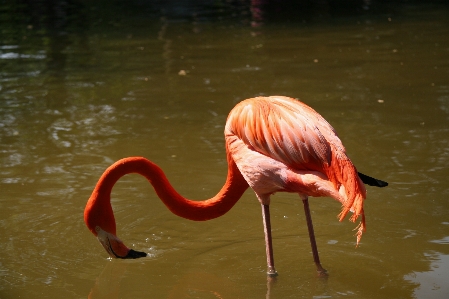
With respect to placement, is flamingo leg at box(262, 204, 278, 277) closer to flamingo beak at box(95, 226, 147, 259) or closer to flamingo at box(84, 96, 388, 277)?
flamingo at box(84, 96, 388, 277)

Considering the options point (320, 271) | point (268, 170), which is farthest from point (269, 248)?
point (268, 170)

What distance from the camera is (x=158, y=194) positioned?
3.94m

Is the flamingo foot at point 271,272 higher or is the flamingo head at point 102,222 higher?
the flamingo head at point 102,222

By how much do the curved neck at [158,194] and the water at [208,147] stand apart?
1.25 ft

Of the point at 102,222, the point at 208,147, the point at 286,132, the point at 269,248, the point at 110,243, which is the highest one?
the point at 286,132

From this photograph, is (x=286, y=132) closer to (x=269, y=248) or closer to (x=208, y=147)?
(x=269, y=248)

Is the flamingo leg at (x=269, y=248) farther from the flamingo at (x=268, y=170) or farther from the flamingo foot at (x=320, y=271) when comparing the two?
the flamingo foot at (x=320, y=271)

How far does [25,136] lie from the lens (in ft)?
21.3

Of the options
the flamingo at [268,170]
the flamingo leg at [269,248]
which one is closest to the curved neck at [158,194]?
the flamingo at [268,170]

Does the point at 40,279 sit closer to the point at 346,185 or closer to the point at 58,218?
the point at 58,218

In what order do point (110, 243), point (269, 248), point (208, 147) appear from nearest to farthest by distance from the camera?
1. point (110, 243)
2. point (269, 248)
3. point (208, 147)

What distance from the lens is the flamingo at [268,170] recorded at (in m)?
3.49

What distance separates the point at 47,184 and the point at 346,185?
9.25 feet

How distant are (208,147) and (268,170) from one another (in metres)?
2.33
